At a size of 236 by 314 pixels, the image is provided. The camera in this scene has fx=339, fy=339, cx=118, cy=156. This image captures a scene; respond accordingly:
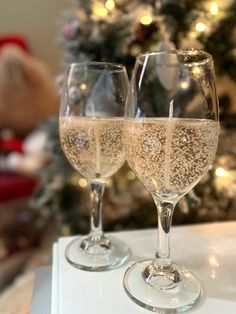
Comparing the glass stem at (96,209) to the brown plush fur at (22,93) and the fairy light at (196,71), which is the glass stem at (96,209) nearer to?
the fairy light at (196,71)

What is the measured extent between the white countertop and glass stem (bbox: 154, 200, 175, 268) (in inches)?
2.0

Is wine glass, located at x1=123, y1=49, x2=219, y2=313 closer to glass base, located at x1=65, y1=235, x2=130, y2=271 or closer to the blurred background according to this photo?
glass base, located at x1=65, y1=235, x2=130, y2=271

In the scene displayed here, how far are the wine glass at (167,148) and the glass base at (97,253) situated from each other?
0.13 ft

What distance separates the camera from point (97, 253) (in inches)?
18.0

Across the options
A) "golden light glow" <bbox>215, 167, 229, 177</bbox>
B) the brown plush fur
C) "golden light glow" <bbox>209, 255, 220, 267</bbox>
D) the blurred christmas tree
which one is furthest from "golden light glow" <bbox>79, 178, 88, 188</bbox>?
the brown plush fur

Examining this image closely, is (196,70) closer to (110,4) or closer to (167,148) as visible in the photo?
(167,148)

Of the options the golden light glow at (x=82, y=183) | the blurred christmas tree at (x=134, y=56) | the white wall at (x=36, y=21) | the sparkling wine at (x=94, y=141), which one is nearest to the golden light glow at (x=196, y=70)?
the sparkling wine at (x=94, y=141)

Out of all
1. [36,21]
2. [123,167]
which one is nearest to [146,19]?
[123,167]

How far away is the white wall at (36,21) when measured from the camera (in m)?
1.93

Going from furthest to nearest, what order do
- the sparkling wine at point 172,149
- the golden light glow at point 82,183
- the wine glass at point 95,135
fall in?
the golden light glow at point 82,183 → the wine glass at point 95,135 → the sparkling wine at point 172,149

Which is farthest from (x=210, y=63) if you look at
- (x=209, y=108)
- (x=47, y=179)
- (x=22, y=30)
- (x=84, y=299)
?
(x=22, y=30)

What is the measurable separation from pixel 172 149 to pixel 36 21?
6.22ft

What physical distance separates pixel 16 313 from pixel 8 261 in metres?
0.73

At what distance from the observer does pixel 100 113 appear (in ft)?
1.61
